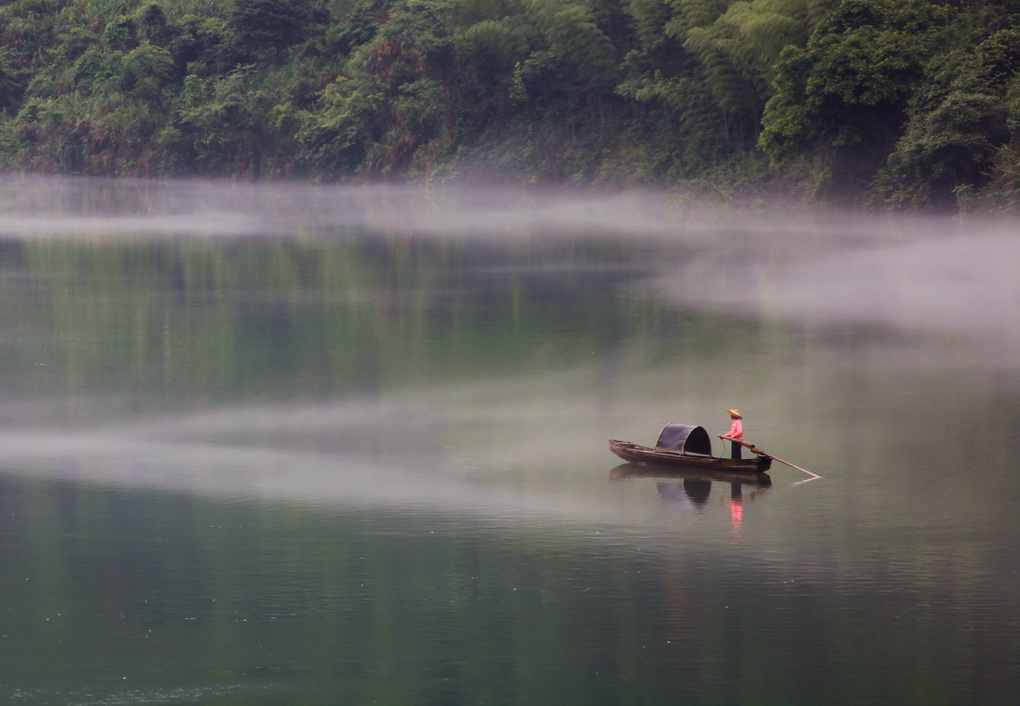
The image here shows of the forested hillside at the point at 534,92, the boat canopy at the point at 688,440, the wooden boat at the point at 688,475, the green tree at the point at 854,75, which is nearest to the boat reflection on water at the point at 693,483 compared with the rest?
the wooden boat at the point at 688,475

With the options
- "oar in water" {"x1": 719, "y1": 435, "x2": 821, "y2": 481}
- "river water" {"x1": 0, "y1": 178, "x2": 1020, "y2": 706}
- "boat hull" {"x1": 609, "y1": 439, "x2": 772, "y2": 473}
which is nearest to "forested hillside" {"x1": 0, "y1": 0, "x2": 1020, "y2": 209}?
"river water" {"x1": 0, "y1": 178, "x2": 1020, "y2": 706}

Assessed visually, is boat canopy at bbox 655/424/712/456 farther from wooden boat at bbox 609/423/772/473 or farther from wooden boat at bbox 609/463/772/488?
wooden boat at bbox 609/463/772/488

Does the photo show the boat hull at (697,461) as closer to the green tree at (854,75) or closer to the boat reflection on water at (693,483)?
the boat reflection on water at (693,483)

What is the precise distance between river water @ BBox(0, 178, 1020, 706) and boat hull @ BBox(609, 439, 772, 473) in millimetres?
282

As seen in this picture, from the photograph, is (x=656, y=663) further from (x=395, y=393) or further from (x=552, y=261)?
(x=552, y=261)

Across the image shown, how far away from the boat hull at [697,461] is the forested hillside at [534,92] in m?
30.5

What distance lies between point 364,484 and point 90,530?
3228 mm

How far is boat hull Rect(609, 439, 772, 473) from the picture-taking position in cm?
1722

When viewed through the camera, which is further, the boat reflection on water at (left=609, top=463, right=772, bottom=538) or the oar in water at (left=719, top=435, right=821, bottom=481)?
the oar in water at (left=719, top=435, right=821, bottom=481)

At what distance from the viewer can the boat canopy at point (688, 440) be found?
17.6 meters

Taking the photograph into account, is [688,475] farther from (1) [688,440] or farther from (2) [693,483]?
(1) [688,440]

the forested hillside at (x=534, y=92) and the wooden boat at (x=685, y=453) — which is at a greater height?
the forested hillside at (x=534, y=92)

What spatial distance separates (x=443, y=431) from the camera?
20.3m

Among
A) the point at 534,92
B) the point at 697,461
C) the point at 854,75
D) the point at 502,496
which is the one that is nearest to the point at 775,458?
the point at 697,461
